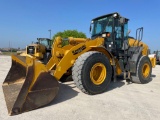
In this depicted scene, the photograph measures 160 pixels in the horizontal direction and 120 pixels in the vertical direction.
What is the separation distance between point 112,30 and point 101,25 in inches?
24.2

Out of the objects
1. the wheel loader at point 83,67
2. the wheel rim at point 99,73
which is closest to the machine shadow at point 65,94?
the wheel loader at point 83,67

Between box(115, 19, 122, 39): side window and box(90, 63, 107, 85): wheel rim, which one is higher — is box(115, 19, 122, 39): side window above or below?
above

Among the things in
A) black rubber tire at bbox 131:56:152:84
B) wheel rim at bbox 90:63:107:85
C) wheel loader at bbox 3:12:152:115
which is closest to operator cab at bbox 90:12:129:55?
wheel loader at bbox 3:12:152:115

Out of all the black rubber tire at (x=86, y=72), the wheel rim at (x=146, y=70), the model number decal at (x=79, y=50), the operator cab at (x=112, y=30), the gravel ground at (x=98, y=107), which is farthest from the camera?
the wheel rim at (x=146, y=70)

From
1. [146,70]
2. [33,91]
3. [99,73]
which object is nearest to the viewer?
[33,91]

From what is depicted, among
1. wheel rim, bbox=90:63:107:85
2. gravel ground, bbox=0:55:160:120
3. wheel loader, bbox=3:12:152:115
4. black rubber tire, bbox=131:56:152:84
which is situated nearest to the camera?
gravel ground, bbox=0:55:160:120

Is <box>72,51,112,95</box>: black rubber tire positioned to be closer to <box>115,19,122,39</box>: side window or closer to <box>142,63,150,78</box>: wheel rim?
<box>115,19,122,39</box>: side window

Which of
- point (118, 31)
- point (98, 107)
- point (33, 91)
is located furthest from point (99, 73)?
point (33, 91)

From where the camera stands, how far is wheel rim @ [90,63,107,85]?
520 centimetres

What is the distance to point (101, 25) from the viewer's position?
6.73 m

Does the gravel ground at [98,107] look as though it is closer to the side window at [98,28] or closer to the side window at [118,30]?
the side window at [118,30]

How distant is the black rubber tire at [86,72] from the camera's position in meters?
4.72

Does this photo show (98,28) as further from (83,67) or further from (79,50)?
(83,67)

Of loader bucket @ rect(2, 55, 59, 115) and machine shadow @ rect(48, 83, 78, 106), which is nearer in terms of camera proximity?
loader bucket @ rect(2, 55, 59, 115)
